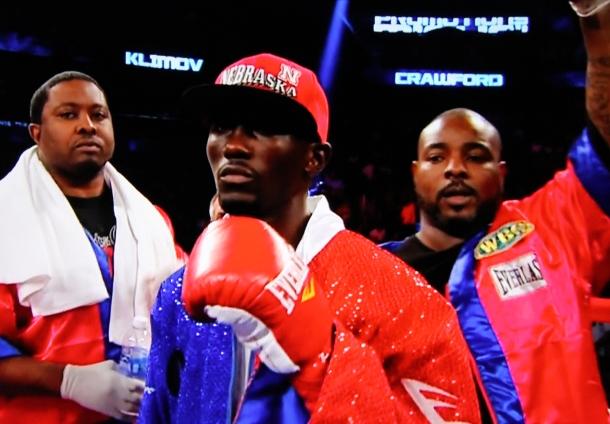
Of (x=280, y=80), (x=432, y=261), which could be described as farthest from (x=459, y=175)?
(x=280, y=80)

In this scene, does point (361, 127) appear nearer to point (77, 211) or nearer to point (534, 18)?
point (534, 18)

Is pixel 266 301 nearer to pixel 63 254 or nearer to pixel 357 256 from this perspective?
pixel 357 256

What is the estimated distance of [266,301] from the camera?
0.78m

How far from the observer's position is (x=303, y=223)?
1.15 metres

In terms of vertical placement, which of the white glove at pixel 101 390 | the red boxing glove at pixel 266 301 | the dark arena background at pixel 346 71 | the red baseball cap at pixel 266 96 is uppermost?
the dark arena background at pixel 346 71

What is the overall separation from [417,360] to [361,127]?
8.61 metres

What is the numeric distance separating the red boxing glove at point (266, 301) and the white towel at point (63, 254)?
90cm

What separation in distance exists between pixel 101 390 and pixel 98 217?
1.55ft

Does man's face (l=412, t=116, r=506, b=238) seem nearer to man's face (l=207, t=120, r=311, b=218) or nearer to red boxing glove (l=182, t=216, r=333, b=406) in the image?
man's face (l=207, t=120, r=311, b=218)

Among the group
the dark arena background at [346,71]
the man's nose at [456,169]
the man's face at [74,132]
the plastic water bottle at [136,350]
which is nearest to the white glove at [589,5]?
the man's nose at [456,169]

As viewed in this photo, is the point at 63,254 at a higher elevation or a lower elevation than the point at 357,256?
higher

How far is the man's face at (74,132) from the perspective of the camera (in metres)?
1.82

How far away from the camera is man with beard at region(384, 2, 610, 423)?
1367 mm

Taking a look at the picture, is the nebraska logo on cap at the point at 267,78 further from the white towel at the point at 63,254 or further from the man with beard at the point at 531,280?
the white towel at the point at 63,254
